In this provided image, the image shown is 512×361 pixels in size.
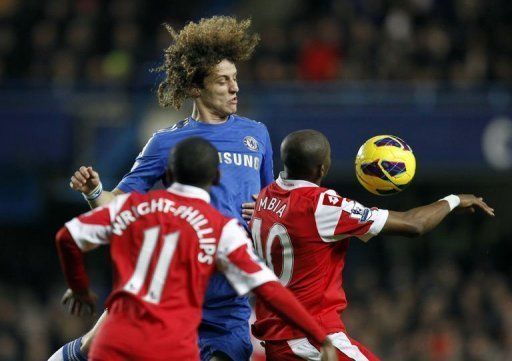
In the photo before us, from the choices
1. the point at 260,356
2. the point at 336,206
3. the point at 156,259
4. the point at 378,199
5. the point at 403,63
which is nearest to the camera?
the point at 156,259

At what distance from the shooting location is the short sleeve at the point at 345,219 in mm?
6699

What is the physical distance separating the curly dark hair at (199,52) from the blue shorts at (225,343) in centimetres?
158

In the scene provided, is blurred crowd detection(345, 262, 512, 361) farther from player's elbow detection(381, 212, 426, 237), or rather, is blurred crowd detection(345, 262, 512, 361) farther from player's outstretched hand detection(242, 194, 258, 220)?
player's elbow detection(381, 212, 426, 237)

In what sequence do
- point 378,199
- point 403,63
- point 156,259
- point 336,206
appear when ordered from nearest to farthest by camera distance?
point 156,259
point 336,206
point 403,63
point 378,199

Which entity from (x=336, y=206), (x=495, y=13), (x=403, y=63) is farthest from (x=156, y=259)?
(x=495, y=13)

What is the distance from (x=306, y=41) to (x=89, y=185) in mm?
9247

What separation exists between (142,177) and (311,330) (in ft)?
6.45

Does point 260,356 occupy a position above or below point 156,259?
below

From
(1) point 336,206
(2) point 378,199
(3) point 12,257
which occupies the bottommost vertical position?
(3) point 12,257

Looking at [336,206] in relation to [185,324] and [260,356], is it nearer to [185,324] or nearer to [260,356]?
[185,324]

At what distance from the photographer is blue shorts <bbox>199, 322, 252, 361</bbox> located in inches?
284

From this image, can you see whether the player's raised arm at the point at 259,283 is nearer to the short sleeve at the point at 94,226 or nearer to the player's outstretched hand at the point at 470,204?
the short sleeve at the point at 94,226

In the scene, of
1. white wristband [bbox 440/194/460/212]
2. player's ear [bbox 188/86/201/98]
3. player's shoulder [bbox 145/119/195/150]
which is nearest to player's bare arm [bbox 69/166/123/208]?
player's shoulder [bbox 145/119/195/150]

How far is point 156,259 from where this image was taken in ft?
19.2
